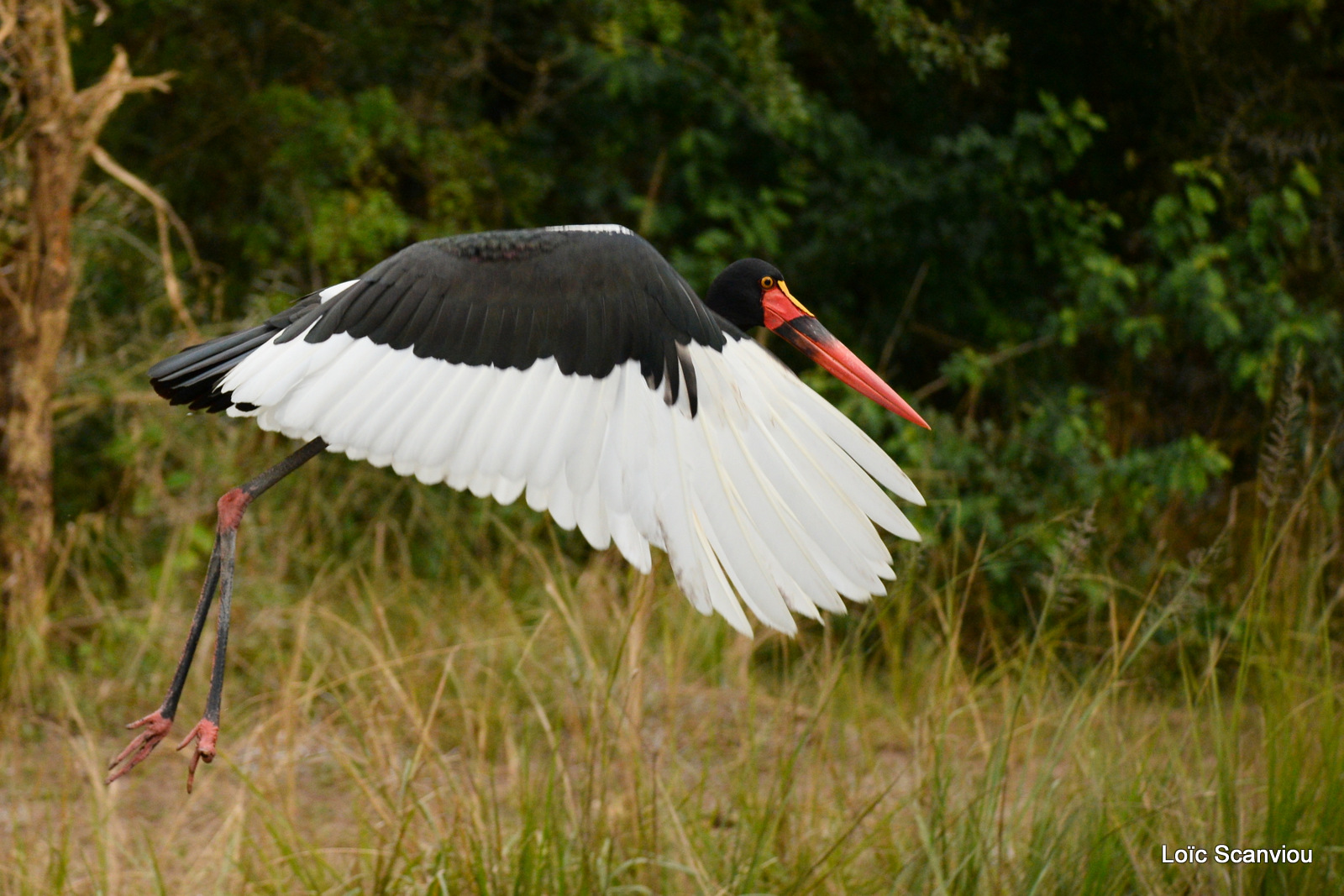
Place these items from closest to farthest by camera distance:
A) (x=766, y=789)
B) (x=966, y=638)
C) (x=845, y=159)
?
(x=766, y=789) → (x=966, y=638) → (x=845, y=159)

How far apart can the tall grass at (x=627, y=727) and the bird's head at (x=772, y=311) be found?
0.40 meters

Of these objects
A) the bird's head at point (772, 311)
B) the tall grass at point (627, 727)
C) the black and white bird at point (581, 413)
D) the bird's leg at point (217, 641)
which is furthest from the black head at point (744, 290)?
the bird's leg at point (217, 641)

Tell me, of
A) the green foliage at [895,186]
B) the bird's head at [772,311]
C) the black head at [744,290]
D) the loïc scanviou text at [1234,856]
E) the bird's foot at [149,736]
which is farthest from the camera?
the green foliage at [895,186]

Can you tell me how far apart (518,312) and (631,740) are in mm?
908

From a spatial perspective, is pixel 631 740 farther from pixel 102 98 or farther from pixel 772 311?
pixel 102 98

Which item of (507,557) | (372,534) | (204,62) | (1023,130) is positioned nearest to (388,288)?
(507,557)

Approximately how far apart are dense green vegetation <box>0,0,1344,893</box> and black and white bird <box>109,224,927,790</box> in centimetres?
38

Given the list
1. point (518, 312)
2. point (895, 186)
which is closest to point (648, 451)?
point (518, 312)

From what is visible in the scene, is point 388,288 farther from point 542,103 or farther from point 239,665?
point 542,103

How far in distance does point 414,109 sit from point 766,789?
3.77 m

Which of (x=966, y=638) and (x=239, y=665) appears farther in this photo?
(x=966, y=638)

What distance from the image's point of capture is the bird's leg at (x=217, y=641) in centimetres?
216

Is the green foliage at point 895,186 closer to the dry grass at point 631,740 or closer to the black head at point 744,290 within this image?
the dry grass at point 631,740

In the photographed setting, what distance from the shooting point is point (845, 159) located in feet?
19.5
